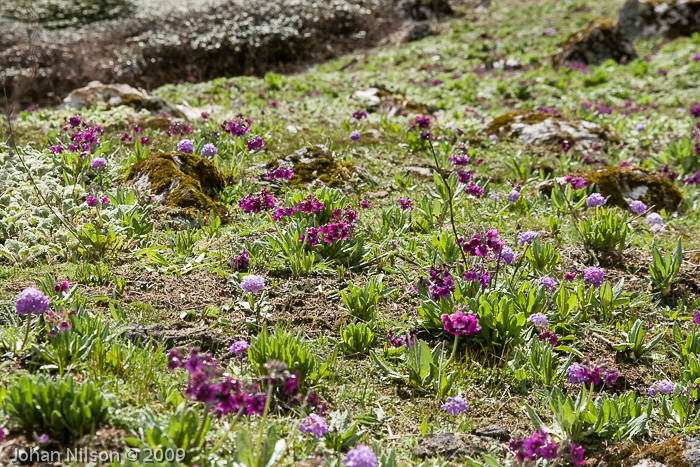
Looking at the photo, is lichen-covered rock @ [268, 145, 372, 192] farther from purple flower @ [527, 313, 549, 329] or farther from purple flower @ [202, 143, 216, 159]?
purple flower @ [527, 313, 549, 329]

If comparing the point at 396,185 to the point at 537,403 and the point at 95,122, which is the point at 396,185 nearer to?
the point at 537,403

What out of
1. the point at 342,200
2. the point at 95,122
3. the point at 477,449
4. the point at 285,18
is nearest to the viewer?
the point at 477,449

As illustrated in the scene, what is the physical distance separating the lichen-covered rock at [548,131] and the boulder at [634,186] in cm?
151

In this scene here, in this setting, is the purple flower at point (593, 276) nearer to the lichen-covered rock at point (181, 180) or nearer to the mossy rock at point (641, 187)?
the mossy rock at point (641, 187)

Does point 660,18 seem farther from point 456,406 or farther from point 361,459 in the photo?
point 361,459

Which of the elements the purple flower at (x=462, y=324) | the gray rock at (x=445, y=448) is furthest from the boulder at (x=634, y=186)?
the gray rock at (x=445, y=448)

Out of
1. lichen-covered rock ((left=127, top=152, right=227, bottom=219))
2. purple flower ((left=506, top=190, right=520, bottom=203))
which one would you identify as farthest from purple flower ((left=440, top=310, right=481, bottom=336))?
lichen-covered rock ((left=127, top=152, right=227, bottom=219))

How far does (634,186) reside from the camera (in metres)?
6.60

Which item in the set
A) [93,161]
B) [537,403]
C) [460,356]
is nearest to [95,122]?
[93,161]

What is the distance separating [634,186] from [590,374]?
13.9ft

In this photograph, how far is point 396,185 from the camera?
6641 mm

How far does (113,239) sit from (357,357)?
7.81 ft

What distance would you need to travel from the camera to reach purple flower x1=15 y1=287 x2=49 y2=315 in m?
2.84

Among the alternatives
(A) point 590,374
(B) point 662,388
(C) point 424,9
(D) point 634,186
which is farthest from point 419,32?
(A) point 590,374
